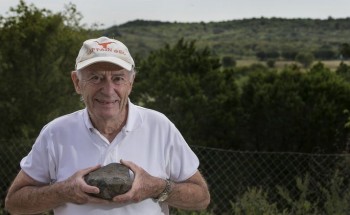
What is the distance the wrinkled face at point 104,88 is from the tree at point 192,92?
70.4 ft

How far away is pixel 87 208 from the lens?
7.42 feet

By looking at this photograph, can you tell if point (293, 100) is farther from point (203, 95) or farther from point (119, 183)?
point (119, 183)

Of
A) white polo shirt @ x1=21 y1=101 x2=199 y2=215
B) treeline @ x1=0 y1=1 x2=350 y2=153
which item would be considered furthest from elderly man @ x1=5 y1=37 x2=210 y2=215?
treeline @ x1=0 y1=1 x2=350 y2=153

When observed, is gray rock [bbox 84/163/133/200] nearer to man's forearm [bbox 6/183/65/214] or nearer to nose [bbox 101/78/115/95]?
man's forearm [bbox 6/183/65/214]

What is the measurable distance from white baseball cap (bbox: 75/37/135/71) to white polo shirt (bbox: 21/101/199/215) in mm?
193

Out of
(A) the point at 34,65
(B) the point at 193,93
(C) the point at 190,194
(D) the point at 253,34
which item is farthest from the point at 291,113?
(D) the point at 253,34

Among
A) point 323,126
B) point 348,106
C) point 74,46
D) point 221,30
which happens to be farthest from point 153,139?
point 221,30

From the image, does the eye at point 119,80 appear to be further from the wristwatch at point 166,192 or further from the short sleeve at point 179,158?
the wristwatch at point 166,192

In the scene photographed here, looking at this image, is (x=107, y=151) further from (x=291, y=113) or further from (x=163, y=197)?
(x=291, y=113)

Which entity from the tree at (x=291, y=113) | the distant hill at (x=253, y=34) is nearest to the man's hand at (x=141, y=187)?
the tree at (x=291, y=113)

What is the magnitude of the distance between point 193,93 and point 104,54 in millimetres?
24799

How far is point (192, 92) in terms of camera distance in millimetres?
26984

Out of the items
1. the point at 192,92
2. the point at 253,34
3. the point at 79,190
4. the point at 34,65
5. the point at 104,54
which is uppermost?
the point at 104,54

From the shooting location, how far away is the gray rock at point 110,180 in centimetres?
214
